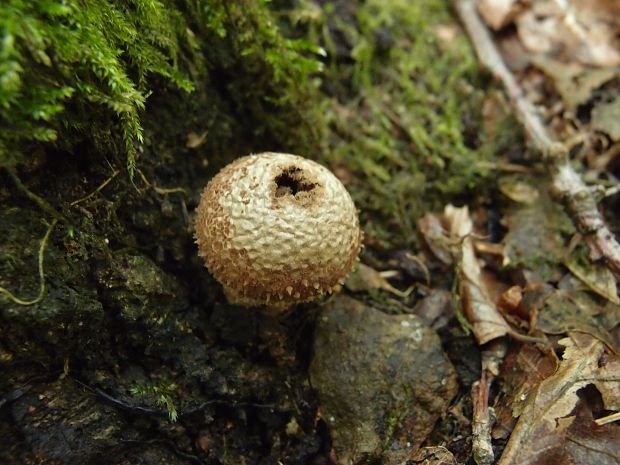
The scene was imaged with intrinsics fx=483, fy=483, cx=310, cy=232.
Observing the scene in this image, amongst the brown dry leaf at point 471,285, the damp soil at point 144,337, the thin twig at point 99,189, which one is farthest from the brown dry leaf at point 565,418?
the thin twig at point 99,189

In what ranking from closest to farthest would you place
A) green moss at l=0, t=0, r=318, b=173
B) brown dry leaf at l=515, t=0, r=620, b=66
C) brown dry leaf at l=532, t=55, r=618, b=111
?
green moss at l=0, t=0, r=318, b=173 → brown dry leaf at l=532, t=55, r=618, b=111 → brown dry leaf at l=515, t=0, r=620, b=66

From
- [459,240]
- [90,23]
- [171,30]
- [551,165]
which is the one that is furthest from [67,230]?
[551,165]

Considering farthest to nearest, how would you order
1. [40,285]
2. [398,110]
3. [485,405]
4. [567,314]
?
1. [398,110]
2. [567,314]
3. [485,405]
4. [40,285]

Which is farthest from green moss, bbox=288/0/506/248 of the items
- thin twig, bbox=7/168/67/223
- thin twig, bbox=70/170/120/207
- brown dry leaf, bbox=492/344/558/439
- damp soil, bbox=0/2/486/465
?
thin twig, bbox=7/168/67/223

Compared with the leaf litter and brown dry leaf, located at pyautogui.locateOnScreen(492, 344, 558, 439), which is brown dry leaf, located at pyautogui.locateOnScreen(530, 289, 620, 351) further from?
brown dry leaf, located at pyautogui.locateOnScreen(492, 344, 558, 439)

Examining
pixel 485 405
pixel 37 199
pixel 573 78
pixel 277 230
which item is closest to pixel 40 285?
pixel 37 199

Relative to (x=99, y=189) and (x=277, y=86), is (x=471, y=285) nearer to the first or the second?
(x=277, y=86)

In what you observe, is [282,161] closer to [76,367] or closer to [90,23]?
[90,23]
